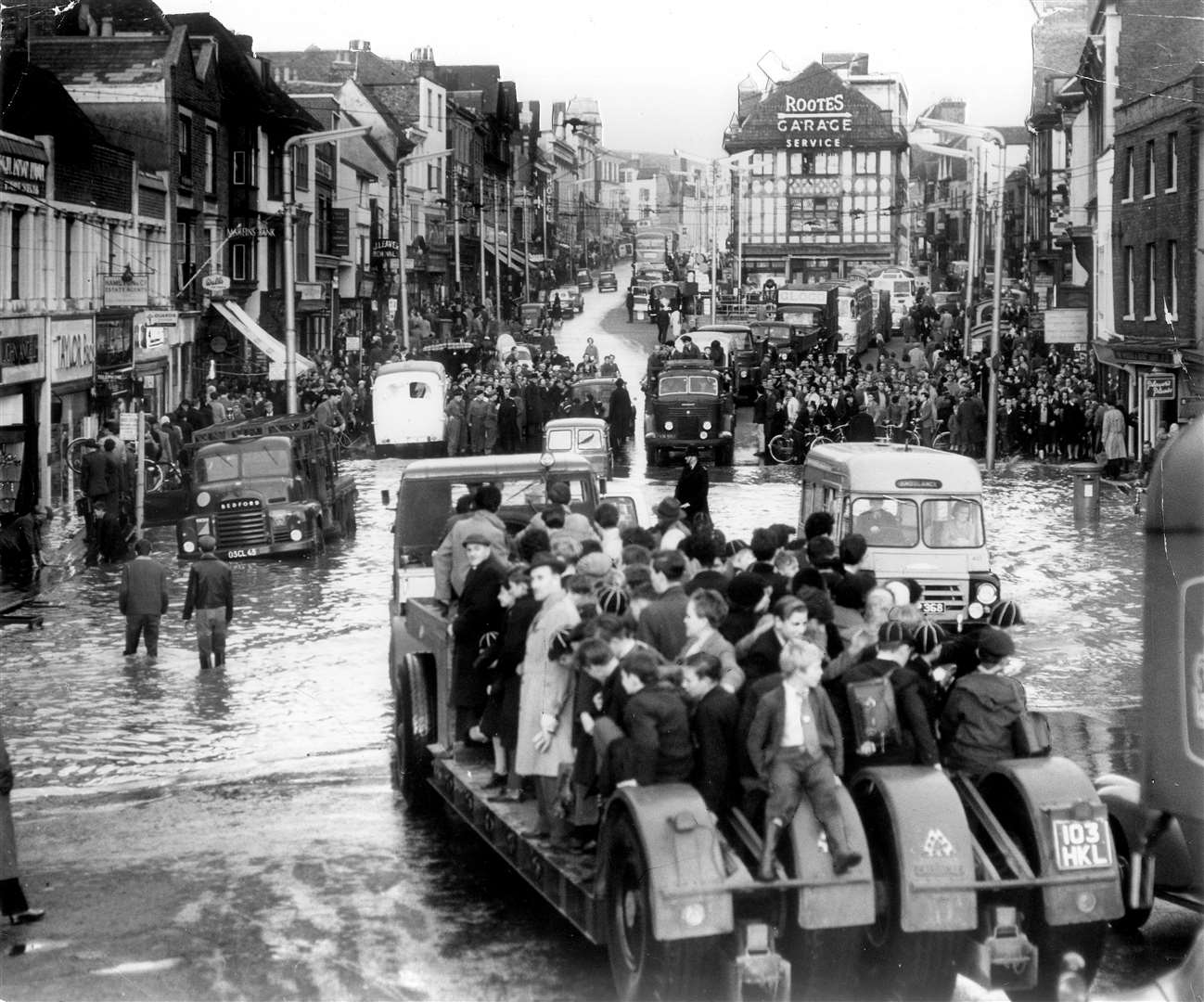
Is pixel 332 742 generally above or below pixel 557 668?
below

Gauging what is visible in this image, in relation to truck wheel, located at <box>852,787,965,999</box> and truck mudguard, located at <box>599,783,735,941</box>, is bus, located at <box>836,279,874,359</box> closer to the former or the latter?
truck wheel, located at <box>852,787,965,999</box>

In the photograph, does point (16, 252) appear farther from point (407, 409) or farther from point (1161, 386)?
point (1161, 386)

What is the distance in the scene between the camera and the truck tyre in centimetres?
890

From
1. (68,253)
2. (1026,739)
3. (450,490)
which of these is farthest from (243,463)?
(1026,739)

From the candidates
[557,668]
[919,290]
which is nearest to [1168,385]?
[557,668]

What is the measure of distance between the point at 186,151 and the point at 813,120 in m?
82.8

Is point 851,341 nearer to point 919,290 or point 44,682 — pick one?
point 919,290

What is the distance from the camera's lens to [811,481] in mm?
22750

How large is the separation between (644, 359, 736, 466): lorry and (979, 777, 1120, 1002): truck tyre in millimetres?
34062

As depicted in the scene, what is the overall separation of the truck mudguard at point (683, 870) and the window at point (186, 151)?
44215mm

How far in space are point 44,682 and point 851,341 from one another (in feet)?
193

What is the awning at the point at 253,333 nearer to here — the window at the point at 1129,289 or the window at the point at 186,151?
the window at the point at 186,151

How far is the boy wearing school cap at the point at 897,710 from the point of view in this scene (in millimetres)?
9391

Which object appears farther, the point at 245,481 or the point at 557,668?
the point at 245,481
